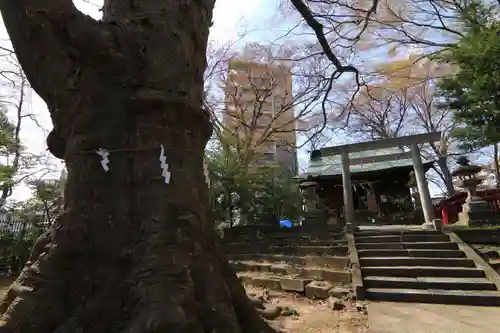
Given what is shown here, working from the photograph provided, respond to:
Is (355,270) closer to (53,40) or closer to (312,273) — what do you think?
(312,273)

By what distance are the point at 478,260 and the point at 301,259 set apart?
3.36 meters

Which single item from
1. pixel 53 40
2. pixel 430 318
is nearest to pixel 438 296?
pixel 430 318

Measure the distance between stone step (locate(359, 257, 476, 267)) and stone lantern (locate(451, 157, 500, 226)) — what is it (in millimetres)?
4269

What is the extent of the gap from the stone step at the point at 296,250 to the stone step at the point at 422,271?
4.80 ft

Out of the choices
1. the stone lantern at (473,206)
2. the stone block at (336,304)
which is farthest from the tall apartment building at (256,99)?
the stone block at (336,304)

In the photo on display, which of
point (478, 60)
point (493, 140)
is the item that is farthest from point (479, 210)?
point (478, 60)

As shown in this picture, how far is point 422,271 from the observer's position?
19.7ft

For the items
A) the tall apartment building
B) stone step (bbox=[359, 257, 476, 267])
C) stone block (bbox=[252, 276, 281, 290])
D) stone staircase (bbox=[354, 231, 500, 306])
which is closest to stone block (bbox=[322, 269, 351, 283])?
stone staircase (bbox=[354, 231, 500, 306])

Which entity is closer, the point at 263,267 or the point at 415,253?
the point at 415,253

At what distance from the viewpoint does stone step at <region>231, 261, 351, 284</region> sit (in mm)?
6145

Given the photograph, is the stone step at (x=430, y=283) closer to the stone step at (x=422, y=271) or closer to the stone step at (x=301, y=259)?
the stone step at (x=422, y=271)

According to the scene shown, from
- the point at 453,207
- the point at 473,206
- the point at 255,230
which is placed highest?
the point at 453,207

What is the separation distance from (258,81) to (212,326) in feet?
49.8

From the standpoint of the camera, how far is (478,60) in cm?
628
